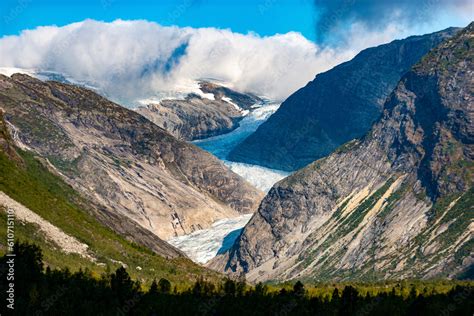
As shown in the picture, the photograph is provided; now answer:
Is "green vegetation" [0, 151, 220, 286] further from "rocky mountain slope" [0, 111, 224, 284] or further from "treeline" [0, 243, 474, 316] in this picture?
"treeline" [0, 243, 474, 316]

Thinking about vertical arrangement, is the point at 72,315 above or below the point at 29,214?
below

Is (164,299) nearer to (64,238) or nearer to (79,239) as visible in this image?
(64,238)

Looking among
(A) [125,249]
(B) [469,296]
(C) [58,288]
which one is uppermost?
(A) [125,249]

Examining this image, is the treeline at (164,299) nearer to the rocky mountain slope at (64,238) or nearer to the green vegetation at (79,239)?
the rocky mountain slope at (64,238)

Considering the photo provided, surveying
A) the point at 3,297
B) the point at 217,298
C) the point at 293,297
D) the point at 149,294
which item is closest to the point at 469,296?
the point at 293,297

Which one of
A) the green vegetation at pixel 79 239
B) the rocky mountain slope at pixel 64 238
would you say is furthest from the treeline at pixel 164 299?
the green vegetation at pixel 79 239

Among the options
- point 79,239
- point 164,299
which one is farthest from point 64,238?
point 164,299

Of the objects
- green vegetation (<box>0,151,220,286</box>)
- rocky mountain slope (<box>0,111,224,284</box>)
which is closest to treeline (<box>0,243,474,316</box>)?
rocky mountain slope (<box>0,111,224,284</box>)

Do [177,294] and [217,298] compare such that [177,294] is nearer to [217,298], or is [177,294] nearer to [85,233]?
[217,298]
